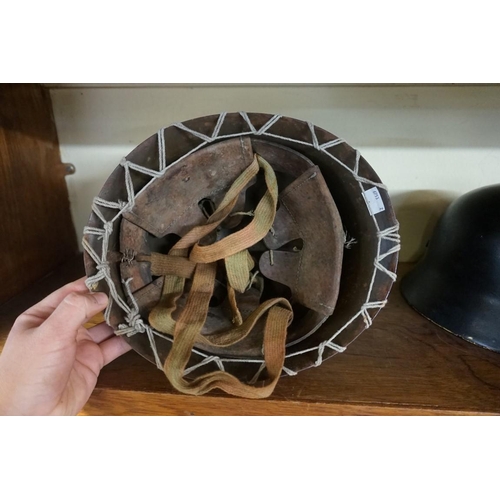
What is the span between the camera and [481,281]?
804mm

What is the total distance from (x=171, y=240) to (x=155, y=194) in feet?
0.52

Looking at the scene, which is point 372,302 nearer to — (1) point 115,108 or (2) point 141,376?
(2) point 141,376

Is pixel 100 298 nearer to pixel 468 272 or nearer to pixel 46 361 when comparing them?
pixel 46 361

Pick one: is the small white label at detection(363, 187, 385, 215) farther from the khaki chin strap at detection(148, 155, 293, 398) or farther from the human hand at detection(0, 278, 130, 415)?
the human hand at detection(0, 278, 130, 415)

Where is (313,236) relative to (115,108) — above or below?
below

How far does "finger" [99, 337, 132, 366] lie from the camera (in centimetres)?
75

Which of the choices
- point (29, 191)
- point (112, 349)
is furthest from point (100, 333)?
point (29, 191)

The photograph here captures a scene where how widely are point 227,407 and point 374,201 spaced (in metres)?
0.43

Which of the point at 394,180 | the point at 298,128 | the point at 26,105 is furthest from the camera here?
the point at 394,180

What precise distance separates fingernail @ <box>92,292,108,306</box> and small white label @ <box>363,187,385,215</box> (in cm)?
45

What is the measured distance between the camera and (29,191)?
3.14ft

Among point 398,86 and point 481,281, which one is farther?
point 398,86

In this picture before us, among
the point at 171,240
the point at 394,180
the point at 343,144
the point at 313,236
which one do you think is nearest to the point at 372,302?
the point at 313,236

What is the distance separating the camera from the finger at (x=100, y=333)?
2.53 ft
